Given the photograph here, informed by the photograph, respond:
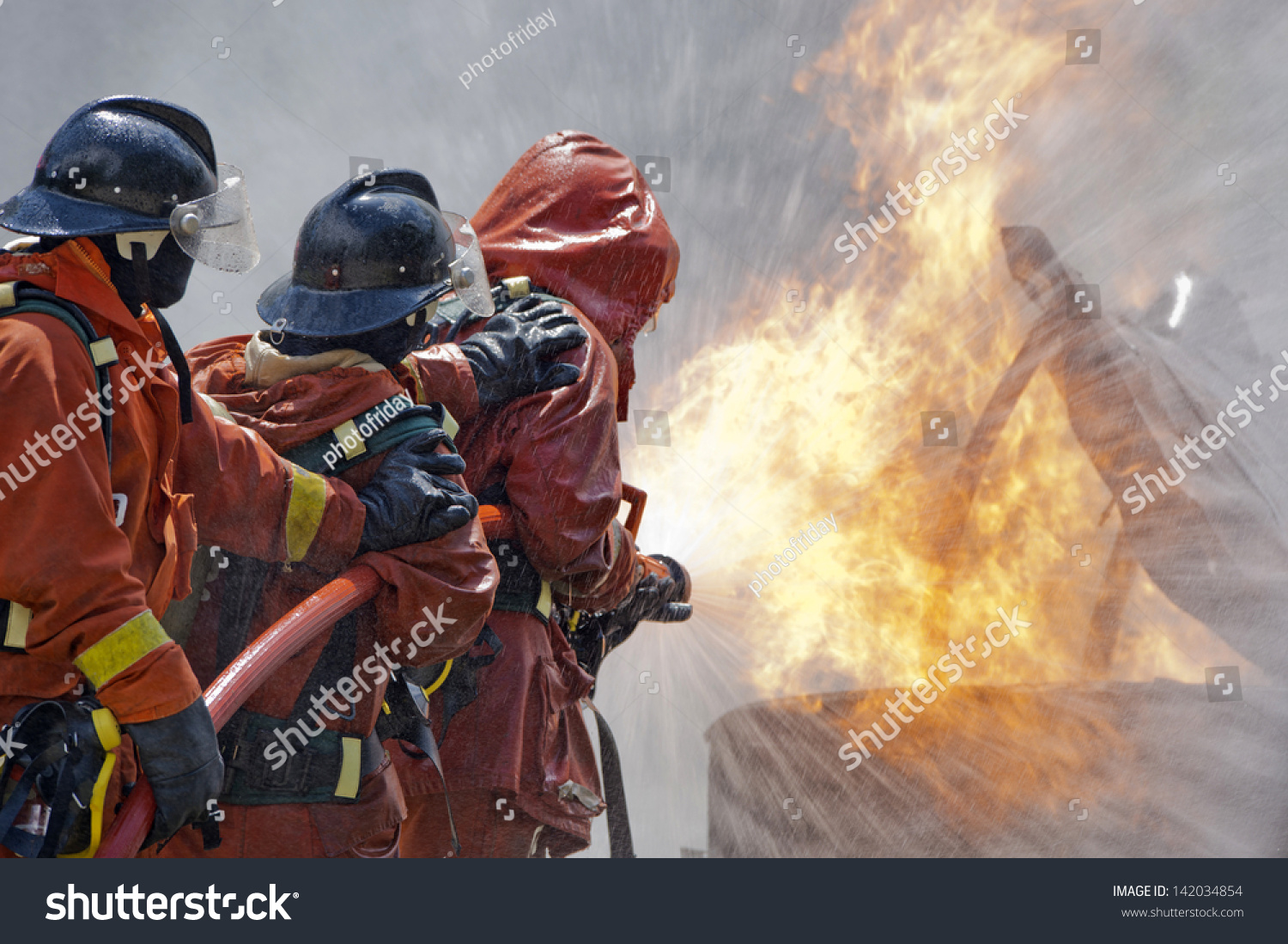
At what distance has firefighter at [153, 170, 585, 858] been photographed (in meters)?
3.25

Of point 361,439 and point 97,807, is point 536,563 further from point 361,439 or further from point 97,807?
point 97,807

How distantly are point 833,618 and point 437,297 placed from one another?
16.0ft

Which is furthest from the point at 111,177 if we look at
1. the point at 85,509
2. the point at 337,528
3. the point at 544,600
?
the point at 544,600

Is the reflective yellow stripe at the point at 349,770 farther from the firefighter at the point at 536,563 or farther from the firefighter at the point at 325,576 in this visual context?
the firefighter at the point at 536,563

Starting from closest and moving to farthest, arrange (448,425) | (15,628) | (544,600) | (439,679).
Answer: (15,628) → (448,425) → (439,679) → (544,600)

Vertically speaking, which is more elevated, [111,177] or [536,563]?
[111,177]

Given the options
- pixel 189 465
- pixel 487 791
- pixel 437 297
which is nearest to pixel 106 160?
pixel 189 465

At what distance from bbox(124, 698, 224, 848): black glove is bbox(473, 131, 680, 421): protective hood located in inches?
108

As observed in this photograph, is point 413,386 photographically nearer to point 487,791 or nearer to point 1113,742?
point 487,791

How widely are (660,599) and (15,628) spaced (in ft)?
11.8

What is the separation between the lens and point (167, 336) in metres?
2.82

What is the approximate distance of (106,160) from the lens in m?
2.66

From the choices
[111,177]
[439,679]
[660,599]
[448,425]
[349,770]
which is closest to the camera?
[111,177]

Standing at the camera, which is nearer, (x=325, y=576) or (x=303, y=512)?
(x=303, y=512)
